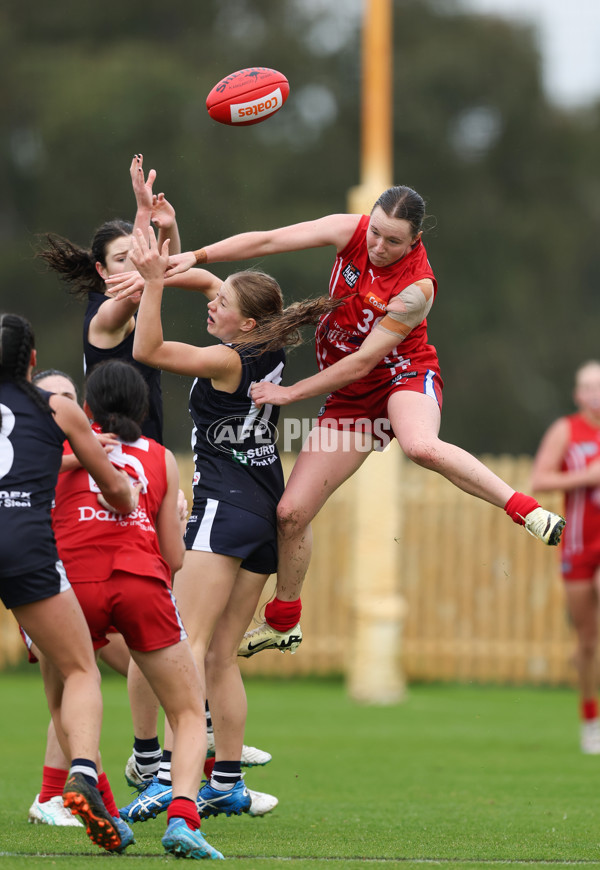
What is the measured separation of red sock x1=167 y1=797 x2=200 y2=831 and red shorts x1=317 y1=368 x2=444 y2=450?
2.13 m

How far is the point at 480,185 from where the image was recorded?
944 inches

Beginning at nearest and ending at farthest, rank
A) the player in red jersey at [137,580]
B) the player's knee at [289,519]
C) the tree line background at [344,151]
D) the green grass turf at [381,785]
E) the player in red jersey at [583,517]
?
the player in red jersey at [137,580] < the green grass turf at [381,785] < the player's knee at [289,519] < the player in red jersey at [583,517] < the tree line background at [344,151]

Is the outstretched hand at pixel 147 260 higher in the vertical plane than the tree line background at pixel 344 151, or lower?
lower

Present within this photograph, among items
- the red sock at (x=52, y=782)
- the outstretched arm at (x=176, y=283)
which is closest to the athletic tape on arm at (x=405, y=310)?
the outstretched arm at (x=176, y=283)

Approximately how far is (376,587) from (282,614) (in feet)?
24.1

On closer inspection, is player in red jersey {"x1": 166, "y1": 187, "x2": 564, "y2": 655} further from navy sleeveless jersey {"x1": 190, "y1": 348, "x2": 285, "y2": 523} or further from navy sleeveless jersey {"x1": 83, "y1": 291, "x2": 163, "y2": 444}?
navy sleeveless jersey {"x1": 83, "y1": 291, "x2": 163, "y2": 444}

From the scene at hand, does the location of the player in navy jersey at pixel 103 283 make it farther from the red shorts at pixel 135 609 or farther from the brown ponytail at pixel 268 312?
the red shorts at pixel 135 609

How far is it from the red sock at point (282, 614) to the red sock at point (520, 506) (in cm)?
120

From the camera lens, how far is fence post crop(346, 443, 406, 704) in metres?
13.2

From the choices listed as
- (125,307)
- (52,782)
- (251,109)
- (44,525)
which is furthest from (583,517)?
(44,525)

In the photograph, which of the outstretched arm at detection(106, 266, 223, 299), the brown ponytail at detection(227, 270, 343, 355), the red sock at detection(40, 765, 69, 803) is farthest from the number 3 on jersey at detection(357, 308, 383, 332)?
the red sock at detection(40, 765, 69, 803)

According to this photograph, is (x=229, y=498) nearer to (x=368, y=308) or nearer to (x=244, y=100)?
(x=368, y=308)

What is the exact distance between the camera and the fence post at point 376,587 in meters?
13.2

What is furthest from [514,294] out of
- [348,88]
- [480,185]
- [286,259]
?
[286,259]
